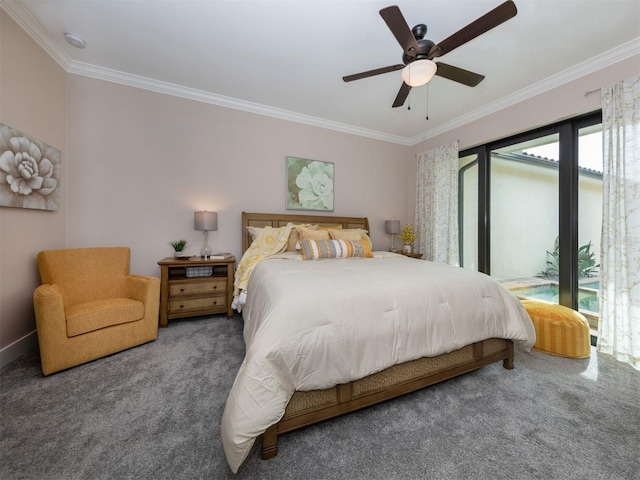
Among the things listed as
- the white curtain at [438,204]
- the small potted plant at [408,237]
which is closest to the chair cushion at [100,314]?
the small potted plant at [408,237]

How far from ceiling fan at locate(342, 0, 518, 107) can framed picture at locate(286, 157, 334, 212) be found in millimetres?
1837

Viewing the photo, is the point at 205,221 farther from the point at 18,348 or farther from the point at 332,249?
the point at 18,348

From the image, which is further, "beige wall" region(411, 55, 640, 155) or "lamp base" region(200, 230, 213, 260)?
"lamp base" region(200, 230, 213, 260)

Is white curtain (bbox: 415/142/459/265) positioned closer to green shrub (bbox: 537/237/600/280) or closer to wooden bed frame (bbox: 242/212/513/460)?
green shrub (bbox: 537/237/600/280)

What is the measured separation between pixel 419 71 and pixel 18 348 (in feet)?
13.1

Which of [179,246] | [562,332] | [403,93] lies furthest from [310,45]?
[562,332]

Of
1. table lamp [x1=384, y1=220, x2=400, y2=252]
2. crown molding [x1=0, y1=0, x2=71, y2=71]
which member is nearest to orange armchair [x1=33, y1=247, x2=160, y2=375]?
crown molding [x1=0, y1=0, x2=71, y2=71]

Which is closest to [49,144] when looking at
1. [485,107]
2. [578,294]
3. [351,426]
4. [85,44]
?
[85,44]

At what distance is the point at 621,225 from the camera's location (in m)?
2.26

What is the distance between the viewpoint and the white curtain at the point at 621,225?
2.18m

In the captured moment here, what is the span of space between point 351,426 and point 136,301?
2.21m

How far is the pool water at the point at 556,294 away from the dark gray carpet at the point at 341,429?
84 cm

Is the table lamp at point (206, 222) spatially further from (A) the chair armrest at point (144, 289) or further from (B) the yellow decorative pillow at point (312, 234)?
(B) the yellow decorative pillow at point (312, 234)

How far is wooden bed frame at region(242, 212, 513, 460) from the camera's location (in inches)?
50.6
